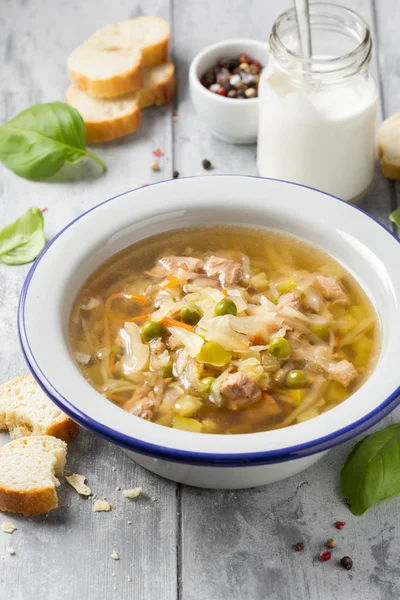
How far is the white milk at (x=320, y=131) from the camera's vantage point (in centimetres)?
474

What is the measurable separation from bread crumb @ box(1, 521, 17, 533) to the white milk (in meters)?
2.53

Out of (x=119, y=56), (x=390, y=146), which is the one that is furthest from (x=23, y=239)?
(x=390, y=146)

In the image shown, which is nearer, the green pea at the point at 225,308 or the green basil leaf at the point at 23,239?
the green pea at the point at 225,308

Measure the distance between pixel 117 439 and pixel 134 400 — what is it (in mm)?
419

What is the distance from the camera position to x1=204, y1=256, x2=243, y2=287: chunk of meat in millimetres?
4078

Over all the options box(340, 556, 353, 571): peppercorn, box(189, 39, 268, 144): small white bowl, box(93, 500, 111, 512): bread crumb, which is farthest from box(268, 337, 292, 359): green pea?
box(189, 39, 268, 144): small white bowl

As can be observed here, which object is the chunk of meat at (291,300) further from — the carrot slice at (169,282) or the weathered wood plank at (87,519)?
the weathered wood plank at (87,519)

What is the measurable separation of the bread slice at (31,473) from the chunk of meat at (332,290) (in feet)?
4.56

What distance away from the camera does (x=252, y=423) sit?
140 inches

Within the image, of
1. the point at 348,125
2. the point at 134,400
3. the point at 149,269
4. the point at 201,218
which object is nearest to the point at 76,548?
the point at 134,400

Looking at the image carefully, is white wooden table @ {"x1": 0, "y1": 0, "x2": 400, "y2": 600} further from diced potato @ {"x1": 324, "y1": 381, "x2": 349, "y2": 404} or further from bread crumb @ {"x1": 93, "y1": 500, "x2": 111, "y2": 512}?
diced potato @ {"x1": 324, "y1": 381, "x2": 349, "y2": 404}

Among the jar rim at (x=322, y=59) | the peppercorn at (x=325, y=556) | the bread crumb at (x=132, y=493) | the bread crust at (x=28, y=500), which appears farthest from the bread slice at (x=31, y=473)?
the jar rim at (x=322, y=59)

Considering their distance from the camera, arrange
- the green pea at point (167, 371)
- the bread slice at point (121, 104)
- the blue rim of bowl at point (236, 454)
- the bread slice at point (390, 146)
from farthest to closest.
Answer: the bread slice at point (121, 104)
the bread slice at point (390, 146)
the green pea at point (167, 371)
the blue rim of bowl at point (236, 454)

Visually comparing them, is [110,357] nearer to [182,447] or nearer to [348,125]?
[182,447]
